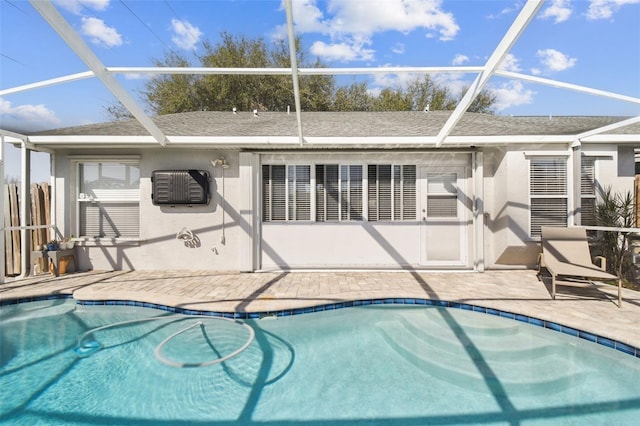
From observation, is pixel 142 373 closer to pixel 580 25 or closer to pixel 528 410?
pixel 528 410

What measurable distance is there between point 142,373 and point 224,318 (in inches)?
51.1

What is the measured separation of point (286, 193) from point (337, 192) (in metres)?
1.26

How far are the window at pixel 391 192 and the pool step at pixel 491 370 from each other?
147 inches

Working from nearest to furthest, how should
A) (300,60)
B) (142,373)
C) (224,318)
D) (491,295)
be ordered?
(142,373), (224,318), (491,295), (300,60)

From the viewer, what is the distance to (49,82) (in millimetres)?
4695

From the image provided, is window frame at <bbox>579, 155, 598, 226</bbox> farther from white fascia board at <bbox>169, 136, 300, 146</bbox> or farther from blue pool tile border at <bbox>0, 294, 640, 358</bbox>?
white fascia board at <bbox>169, 136, 300, 146</bbox>

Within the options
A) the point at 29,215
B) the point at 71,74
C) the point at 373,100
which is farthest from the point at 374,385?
the point at 373,100

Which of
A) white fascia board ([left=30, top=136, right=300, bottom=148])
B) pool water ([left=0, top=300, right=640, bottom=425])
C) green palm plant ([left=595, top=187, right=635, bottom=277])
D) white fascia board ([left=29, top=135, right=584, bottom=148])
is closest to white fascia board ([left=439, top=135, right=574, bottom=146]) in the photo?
white fascia board ([left=29, top=135, right=584, bottom=148])

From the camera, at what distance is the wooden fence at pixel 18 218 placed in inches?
271

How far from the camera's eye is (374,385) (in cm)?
330

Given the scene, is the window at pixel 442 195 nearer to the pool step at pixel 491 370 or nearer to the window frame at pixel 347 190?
the window frame at pixel 347 190

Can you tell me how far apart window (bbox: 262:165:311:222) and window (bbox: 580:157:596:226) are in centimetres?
632

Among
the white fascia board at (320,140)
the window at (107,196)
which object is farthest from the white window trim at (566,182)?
the window at (107,196)

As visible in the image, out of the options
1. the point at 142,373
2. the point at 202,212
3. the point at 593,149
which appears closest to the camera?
the point at 142,373
